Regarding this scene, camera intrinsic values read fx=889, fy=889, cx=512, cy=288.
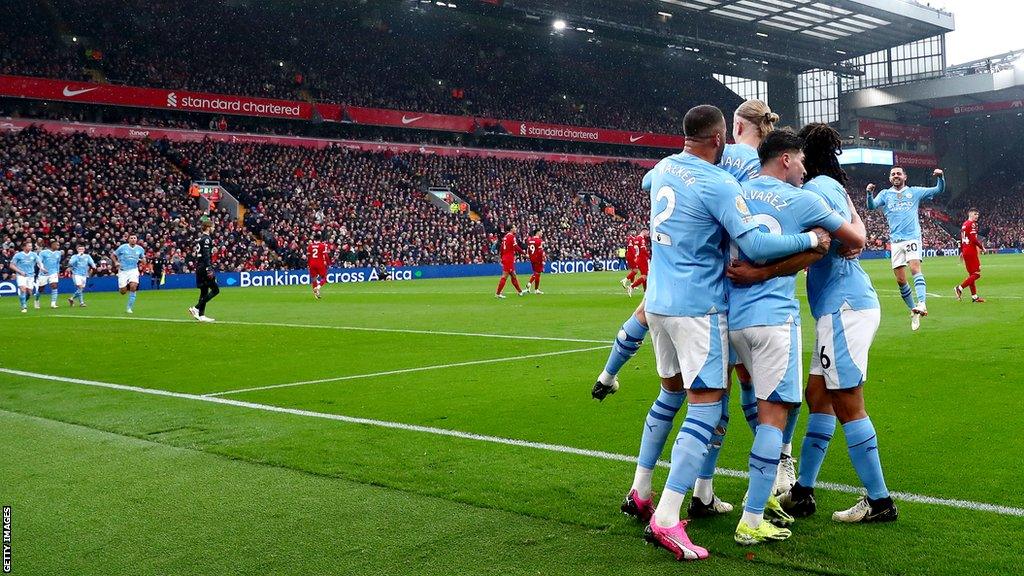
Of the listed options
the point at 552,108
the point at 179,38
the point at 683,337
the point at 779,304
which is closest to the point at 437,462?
the point at 683,337

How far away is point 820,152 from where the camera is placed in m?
4.76

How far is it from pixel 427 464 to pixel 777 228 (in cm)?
283

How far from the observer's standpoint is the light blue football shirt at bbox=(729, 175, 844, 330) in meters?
4.26

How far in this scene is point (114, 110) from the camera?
44.9 meters

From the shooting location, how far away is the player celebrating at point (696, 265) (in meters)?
4.18

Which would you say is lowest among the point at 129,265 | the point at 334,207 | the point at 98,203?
the point at 129,265

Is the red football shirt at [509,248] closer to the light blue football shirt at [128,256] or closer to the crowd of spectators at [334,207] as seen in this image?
the light blue football shirt at [128,256]

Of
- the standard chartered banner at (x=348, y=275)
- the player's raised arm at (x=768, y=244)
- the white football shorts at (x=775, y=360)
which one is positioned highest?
the player's raised arm at (x=768, y=244)

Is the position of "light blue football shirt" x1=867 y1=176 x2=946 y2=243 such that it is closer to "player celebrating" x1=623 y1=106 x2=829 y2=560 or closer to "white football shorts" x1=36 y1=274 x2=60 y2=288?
Result: "player celebrating" x1=623 y1=106 x2=829 y2=560

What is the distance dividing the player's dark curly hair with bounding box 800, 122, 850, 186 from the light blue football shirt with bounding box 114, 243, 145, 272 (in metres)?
21.5

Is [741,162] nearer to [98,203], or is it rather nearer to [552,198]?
[98,203]

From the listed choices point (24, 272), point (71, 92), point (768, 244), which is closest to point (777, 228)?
point (768, 244)

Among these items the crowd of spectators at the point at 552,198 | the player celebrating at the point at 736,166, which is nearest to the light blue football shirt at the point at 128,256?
the player celebrating at the point at 736,166

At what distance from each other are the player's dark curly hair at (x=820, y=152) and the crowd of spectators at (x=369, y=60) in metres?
44.5
